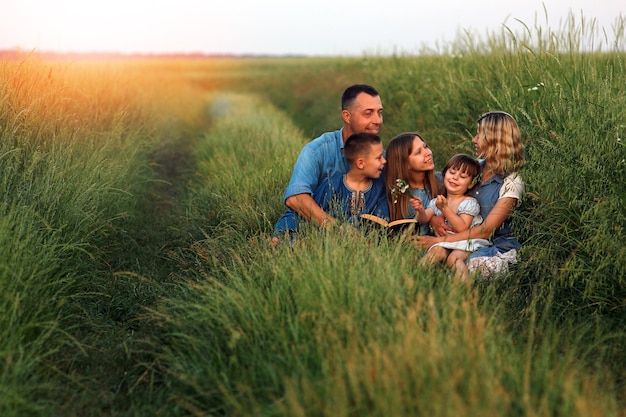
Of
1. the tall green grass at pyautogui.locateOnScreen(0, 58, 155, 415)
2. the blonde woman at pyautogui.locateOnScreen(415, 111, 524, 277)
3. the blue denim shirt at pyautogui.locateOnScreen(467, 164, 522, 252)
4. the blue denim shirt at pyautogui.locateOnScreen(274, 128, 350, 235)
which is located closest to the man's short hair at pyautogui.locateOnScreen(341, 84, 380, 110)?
the blue denim shirt at pyautogui.locateOnScreen(274, 128, 350, 235)

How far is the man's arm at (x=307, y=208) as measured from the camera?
4648 millimetres

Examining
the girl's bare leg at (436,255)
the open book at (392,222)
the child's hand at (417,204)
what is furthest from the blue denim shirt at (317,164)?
the girl's bare leg at (436,255)

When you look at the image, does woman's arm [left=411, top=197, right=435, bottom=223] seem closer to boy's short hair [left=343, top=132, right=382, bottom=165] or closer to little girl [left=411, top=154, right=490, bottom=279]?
little girl [left=411, top=154, right=490, bottom=279]

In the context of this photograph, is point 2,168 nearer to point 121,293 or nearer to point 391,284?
point 121,293

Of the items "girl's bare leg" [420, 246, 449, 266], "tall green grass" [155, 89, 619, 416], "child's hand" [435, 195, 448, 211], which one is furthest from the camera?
"child's hand" [435, 195, 448, 211]

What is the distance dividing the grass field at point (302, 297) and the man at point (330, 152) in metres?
0.43

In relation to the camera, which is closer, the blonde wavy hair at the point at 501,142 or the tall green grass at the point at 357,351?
the tall green grass at the point at 357,351

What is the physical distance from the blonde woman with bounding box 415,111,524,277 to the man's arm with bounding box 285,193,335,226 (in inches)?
25.3

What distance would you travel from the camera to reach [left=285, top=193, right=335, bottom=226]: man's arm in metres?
4.65

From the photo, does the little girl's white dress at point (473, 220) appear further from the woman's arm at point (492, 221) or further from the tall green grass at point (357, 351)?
the tall green grass at point (357, 351)

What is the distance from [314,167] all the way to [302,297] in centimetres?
195

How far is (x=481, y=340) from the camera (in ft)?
9.06

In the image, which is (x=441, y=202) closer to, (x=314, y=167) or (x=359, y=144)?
(x=359, y=144)

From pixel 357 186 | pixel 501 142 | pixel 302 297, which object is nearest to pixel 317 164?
pixel 357 186
